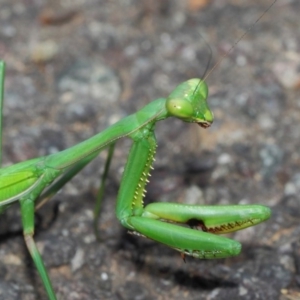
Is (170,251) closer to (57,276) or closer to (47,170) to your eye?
(57,276)

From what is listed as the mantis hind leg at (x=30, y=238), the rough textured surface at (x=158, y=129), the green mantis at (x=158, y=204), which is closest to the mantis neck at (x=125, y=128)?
the green mantis at (x=158, y=204)

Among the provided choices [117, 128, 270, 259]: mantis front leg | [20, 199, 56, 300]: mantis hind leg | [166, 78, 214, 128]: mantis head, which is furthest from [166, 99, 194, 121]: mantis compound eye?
[20, 199, 56, 300]: mantis hind leg

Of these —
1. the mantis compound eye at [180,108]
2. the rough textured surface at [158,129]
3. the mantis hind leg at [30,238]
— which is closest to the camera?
the mantis compound eye at [180,108]

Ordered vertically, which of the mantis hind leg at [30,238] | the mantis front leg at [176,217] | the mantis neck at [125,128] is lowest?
the mantis hind leg at [30,238]

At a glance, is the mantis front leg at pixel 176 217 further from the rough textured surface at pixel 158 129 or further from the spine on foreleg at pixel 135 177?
the rough textured surface at pixel 158 129

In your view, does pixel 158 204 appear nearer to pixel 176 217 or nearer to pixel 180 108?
pixel 176 217

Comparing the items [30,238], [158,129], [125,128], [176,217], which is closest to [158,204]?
[176,217]
